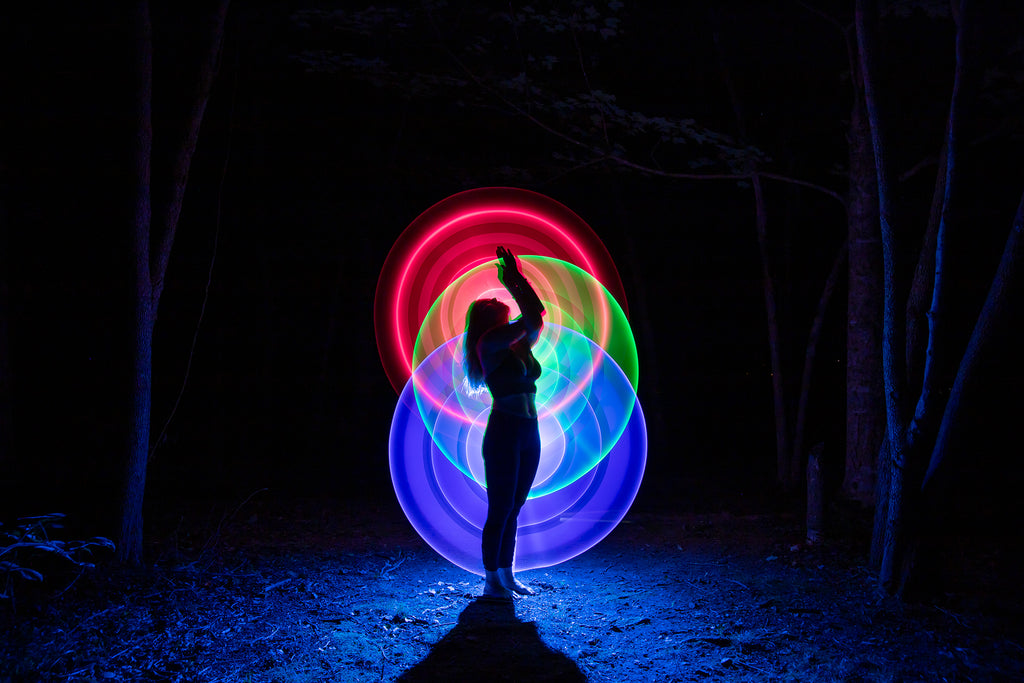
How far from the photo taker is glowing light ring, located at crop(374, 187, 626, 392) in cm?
777

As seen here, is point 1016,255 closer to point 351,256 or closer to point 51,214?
point 51,214

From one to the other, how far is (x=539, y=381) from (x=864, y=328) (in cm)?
318

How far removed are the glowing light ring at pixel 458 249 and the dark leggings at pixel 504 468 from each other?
2958 millimetres

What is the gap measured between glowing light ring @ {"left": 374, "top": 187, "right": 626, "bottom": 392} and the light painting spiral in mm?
15

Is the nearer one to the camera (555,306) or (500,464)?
(500,464)

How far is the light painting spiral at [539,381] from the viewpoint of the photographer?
6629 millimetres

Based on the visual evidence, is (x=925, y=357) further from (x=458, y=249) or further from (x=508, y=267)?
(x=458, y=249)

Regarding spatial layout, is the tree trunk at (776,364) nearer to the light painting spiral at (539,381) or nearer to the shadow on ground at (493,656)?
the light painting spiral at (539,381)

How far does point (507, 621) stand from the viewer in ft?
15.2

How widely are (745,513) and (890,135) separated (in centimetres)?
425

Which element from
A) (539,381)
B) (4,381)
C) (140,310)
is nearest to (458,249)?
(539,381)

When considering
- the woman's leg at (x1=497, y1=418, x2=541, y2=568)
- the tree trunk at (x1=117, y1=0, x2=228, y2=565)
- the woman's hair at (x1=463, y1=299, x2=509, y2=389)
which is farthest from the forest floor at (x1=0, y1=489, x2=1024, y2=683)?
the woman's hair at (x1=463, y1=299, x2=509, y2=389)

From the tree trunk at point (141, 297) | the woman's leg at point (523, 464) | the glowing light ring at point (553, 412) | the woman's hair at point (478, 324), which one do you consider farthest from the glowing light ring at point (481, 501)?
the tree trunk at point (141, 297)

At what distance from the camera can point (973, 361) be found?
14.9 feet
